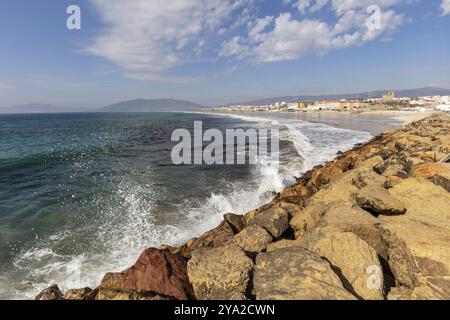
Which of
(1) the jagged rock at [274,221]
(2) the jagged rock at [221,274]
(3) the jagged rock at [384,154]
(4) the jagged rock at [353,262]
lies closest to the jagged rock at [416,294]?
(4) the jagged rock at [353,262]

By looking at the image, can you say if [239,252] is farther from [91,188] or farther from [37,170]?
[37,170]

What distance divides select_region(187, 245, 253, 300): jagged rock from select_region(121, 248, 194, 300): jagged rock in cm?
18

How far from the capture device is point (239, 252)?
4250 millimetres

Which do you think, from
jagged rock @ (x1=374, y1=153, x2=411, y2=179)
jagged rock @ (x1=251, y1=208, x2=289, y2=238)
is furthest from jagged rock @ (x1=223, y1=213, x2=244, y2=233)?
jagged rock @ (x1=374, y1=153, x2=411, y2=179)

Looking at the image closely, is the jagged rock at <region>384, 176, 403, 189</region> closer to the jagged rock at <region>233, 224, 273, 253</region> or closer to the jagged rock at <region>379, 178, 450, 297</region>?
the jagged rock at <region>379, 178, 450, 297</region>

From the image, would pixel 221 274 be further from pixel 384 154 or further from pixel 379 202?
pixel 384 154

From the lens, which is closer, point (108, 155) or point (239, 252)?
point (239, 252)

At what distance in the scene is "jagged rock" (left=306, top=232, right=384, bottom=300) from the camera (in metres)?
3.61

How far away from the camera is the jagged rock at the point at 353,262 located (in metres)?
3.61

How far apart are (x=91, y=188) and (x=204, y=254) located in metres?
11.7

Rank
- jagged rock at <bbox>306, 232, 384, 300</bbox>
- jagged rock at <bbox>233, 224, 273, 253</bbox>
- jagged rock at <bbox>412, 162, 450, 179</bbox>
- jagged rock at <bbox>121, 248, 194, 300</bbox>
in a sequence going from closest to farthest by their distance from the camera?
jagged rock at <bbox>306, 232, 384, 300</bbox>, jagged rock at <bbox>121, 248, 194, 300</bbox>, jagged rock at <bbox>233, 224, 273, 253</bbox>, jagged rock at <bbox>412, 162, 450, 179</bbox>

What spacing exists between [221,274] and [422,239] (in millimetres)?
3244
